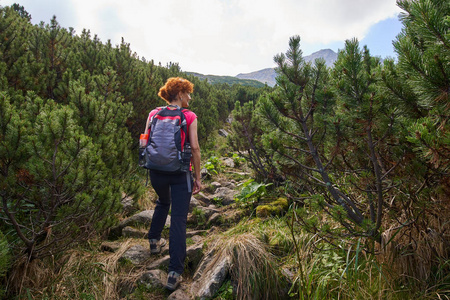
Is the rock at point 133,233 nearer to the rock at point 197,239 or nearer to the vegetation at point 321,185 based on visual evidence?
the vegetation at point 321,185

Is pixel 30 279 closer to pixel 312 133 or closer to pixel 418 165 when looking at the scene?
pixel 312 133

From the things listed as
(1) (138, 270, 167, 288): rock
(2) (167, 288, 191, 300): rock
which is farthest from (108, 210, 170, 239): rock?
(2) (167, 288, 191, 300): rock

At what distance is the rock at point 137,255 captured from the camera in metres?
3.20

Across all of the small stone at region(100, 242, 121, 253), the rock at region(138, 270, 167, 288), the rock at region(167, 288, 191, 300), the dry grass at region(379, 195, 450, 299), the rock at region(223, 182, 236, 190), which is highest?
the dry grass at region(379, 195, 450, 299)

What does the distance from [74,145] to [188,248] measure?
1.90 metres

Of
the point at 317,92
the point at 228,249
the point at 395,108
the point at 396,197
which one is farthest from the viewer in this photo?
the point at 228,249

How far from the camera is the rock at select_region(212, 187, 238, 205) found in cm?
531

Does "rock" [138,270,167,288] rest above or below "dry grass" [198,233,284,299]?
below

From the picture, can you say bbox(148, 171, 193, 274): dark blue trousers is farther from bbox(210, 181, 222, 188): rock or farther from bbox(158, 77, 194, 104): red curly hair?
bbox(210, 181, 222, 188): rock

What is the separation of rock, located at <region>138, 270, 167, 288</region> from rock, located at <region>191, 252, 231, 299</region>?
349 mm

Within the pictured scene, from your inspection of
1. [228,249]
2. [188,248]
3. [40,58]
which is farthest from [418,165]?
[40,58]

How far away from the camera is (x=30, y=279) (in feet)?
8.04

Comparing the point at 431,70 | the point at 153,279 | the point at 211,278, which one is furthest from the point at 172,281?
the point at 431,70

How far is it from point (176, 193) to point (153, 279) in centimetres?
96
